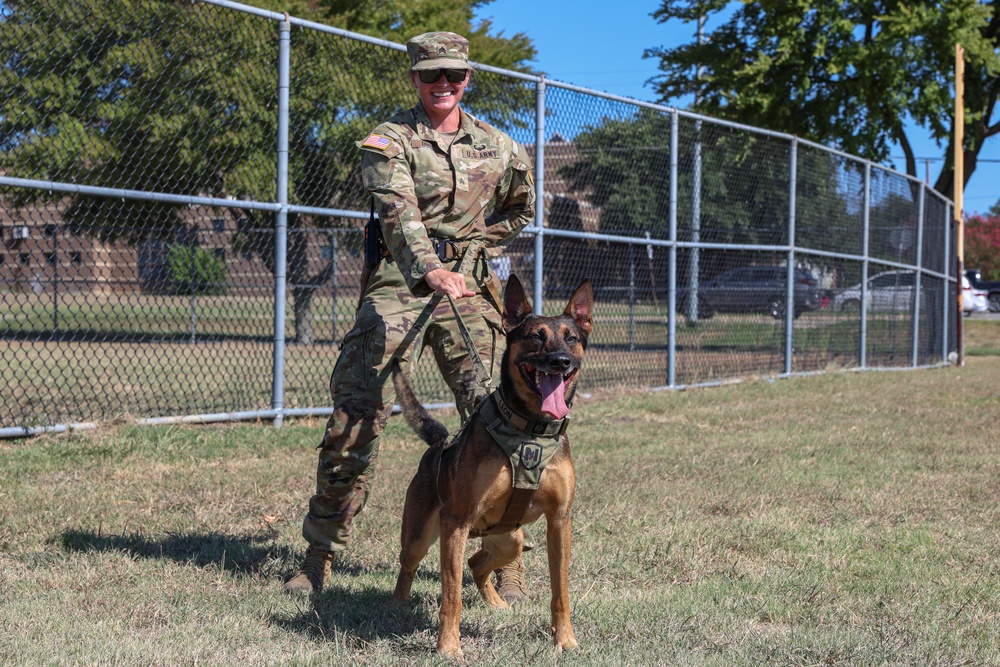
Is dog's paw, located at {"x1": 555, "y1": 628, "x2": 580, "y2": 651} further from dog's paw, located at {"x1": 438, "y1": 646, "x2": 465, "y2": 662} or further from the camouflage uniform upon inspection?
the camouflage uniform

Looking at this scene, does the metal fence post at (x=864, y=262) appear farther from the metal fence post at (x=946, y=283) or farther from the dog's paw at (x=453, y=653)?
the dog's paw at (x=453, y=653)

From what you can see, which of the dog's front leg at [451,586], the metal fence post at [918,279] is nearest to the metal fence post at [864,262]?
the metal fence post at [918,279]

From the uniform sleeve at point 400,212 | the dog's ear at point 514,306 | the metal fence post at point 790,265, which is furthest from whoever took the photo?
the metal fence post at point 790,265

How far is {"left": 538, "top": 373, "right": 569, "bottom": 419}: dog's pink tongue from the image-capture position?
135 inches

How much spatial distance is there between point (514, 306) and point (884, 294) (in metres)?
13.5

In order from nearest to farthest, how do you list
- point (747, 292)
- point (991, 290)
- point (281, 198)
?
point (281, 198) → point (747, 292) → point (991, 290)

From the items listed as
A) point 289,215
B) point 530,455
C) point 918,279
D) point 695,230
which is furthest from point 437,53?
point 918,279

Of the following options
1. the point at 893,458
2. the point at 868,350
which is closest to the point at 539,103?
the point at 893,458

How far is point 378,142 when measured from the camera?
162 inches

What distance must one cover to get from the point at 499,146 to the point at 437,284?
3.22ft

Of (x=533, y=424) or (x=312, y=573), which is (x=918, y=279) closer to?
(x=312, y=573)

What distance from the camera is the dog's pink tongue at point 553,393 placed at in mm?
3418

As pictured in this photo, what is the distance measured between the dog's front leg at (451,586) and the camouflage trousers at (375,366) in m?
0.93

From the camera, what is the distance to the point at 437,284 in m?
3.69
